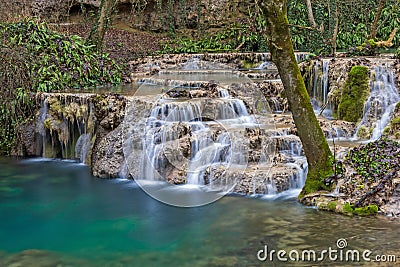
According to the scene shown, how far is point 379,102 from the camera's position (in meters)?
11.0

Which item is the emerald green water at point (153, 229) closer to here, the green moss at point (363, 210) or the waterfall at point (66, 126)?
the green moss at point (363, 210)

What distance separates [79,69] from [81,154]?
14.1 ft

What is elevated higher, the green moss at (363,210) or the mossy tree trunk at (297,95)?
the mossy tree trunk at (297,95)

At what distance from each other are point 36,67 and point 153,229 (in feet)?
26.7

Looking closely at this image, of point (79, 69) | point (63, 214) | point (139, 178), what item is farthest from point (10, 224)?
point (79, 69)

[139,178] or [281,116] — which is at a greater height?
[281,116]

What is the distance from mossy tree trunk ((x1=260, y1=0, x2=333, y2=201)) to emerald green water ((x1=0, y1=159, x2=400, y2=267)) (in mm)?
646

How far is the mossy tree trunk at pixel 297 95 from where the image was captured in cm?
693

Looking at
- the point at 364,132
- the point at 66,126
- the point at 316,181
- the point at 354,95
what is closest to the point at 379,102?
the point at 354,95

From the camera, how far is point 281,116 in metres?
11.1

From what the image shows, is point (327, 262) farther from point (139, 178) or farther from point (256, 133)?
point (139, 178)

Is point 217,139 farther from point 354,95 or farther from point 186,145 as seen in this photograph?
point 354,95

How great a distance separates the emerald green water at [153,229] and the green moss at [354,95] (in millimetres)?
4157

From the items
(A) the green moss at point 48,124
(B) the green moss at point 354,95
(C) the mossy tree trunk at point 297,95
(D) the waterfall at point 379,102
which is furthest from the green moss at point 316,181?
(A) the green moss at point 48,124
